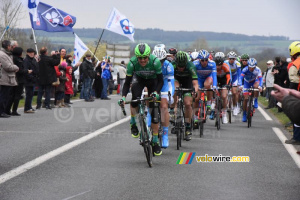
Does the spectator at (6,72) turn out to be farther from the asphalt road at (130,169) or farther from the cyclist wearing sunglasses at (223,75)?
the cyclist wearing sunglasses at (223,75)

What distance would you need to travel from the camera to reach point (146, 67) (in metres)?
9.46

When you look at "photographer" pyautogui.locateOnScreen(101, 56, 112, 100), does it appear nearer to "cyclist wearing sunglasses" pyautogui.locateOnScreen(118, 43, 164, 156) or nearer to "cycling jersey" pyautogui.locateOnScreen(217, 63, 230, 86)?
"cycling jersey" pyautogui.locateOnScreen(217, 63, 230, 86)

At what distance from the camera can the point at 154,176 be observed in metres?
7.96

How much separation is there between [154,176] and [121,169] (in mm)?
693

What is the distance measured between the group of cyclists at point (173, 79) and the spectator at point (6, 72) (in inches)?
181

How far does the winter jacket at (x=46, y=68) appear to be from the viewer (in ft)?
62.7

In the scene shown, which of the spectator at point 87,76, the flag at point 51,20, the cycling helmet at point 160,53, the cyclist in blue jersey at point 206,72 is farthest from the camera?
the spectator at point 87,76

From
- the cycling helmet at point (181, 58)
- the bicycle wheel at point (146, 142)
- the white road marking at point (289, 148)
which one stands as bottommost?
the white road marking at point (289, 148)

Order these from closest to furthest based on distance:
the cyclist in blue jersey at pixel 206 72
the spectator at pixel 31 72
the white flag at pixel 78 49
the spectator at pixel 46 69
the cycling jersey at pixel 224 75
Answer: the cyclist in blue jersey at pixel 206 72 < the cycling jersey at pixel 224 75 < the spectator at pixel 31 72 < the spectator at pixel 46 69 < the white flag at pixel 78 49

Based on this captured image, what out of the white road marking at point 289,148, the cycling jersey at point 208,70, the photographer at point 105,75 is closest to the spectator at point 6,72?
the cycling jersey at point 208,70

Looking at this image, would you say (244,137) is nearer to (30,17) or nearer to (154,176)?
(154,176)

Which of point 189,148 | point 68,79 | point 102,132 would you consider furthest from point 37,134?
point 68,79

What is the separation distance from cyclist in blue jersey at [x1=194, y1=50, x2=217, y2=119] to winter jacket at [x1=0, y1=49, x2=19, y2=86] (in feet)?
16.3

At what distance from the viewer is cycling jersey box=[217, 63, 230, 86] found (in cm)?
1631
